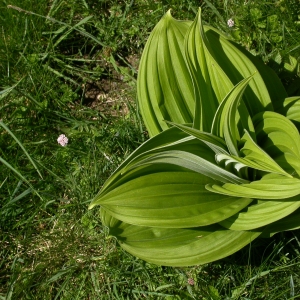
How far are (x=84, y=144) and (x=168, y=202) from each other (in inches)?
38.9

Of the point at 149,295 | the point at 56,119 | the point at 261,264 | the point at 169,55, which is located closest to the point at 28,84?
the point at 56,119

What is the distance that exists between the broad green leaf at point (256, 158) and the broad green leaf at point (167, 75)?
1.20 ft

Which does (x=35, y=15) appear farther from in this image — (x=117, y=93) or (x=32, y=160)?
(x=32, y=160)

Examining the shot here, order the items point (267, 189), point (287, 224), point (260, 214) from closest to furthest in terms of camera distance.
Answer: point (267, 189) → point (260, 214) → point (287, 224)

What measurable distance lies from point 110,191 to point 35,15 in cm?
165

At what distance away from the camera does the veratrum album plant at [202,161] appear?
1805mm

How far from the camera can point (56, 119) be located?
2.92 metres

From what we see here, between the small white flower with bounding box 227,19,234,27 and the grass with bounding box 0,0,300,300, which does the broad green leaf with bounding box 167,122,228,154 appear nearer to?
the grass with bounding box 0,0,300,300

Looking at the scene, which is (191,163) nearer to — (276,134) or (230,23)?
(276,134)

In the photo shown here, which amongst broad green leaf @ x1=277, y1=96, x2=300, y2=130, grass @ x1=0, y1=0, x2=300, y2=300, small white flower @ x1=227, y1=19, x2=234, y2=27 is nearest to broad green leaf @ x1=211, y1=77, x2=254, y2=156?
broad green leaf @ x1=277, y1=96, x2=300, y2=130

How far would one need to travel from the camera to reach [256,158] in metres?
1.81

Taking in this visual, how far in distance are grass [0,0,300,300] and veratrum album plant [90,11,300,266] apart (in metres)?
0.44

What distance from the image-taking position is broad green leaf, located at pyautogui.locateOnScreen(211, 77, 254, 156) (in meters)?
1.72

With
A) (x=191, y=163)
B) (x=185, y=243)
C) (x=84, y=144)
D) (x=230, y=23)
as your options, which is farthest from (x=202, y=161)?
(x=230, y=23)
